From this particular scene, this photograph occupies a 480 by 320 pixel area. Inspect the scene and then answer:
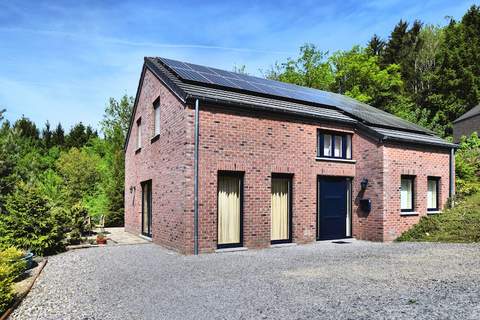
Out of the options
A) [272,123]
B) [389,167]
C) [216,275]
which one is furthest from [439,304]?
[389,167]

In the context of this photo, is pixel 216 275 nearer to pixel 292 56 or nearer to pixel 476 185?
pixel 476 185

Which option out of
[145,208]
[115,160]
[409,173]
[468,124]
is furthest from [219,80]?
[468,124]

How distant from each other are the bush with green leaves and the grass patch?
468 inches

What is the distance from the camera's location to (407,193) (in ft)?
47.5

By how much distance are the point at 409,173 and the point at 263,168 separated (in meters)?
6.30

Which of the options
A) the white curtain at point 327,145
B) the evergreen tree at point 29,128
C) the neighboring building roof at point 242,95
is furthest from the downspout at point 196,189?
the evergreen tree at point 29,128

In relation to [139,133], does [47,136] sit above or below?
above

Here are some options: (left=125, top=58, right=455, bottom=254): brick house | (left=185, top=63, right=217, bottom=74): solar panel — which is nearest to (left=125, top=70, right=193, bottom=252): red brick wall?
(left=125, top=58, right=455, bottom=254): brick house

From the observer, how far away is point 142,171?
15.5m

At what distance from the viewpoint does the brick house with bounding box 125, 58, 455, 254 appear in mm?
10766

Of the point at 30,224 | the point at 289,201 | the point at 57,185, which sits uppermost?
the point at 57,185

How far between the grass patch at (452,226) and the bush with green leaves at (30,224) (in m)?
11.9

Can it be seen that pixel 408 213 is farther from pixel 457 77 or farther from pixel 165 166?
pixel 457 77

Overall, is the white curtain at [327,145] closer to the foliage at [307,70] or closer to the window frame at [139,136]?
the window frame at [139,136]
